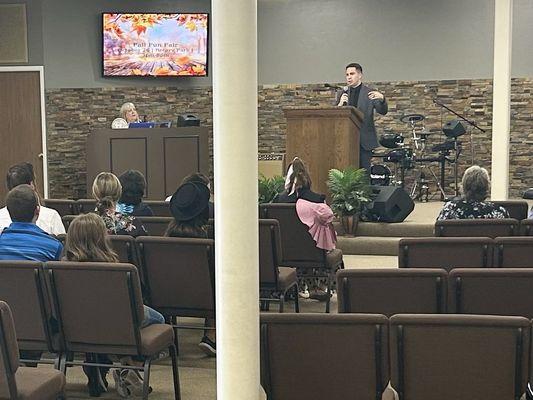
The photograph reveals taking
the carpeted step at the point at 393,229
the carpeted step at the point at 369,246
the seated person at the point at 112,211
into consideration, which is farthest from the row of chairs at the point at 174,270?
the carpeted step at the point at 393,229

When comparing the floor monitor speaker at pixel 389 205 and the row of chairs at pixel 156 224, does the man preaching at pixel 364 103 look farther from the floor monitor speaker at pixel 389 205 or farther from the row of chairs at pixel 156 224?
the row of chairs at pixel 156 224

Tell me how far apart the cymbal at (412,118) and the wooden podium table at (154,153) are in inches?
122

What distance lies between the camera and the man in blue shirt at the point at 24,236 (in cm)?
492

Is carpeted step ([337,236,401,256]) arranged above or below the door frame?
below

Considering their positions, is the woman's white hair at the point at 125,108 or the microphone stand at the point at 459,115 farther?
the microphone stand at the point at 459,115

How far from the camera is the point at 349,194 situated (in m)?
8.91

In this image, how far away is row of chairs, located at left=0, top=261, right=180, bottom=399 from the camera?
437 cm

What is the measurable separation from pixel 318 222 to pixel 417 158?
636cm

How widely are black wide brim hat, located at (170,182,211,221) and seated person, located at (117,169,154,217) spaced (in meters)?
0.53

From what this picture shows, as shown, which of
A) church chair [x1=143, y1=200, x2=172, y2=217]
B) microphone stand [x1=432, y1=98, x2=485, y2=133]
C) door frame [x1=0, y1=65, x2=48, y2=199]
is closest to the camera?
church chair [x1=143, y1=200, x2=172, y2=217]

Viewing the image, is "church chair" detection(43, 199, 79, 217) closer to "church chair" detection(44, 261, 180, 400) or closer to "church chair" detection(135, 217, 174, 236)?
"church chair" detection(135, 217, 174, 236)

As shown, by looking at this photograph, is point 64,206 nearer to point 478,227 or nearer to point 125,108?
point 478,227

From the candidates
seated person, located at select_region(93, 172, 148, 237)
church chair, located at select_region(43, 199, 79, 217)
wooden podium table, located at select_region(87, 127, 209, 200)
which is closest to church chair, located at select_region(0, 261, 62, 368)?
seated person, located at select_region(93, 172, 148, 237)

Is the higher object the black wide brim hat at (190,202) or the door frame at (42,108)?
the door frame at (42,108)
